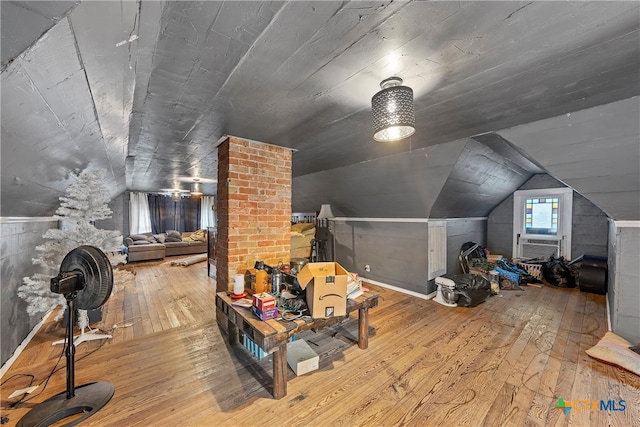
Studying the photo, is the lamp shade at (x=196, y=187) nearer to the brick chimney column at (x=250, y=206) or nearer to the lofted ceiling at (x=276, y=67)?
the lofted ceiling at (x=276, y=67)

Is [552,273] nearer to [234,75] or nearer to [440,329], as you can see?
[440,329]

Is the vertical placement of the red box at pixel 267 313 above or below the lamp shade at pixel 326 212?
below

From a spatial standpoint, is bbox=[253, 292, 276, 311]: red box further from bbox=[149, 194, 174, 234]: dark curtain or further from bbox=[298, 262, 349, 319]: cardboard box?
bbox=[149, 194, 174, 234]: dark curtain

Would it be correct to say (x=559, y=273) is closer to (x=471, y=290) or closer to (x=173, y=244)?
(x=471, y=290)

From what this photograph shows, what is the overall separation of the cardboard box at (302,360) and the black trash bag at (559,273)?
479cm

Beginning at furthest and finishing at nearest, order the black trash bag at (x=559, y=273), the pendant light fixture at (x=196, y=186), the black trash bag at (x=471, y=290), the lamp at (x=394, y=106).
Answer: the pendant light fixture at (x=196, y=186), the black trash bag at (x=559, y=273), the black trash bag at (x=471, y=290), the lamp at (x=394, y=106)

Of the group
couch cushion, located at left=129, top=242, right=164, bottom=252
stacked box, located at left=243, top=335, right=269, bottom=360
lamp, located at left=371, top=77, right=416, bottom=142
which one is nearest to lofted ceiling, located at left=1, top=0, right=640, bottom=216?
lamp, located at left=371, top=77, right=416, bottom=142

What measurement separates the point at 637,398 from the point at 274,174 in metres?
3.51

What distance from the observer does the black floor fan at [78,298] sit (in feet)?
5.24

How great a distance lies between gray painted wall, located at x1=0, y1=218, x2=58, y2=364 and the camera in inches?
81.8

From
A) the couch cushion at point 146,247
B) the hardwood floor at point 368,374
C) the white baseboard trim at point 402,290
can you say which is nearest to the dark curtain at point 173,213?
the couch cushion at point 146,247

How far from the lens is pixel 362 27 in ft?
3.60

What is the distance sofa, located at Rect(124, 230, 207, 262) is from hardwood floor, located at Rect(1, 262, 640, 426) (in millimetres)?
4005

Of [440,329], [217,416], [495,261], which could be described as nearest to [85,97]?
[217,416]
